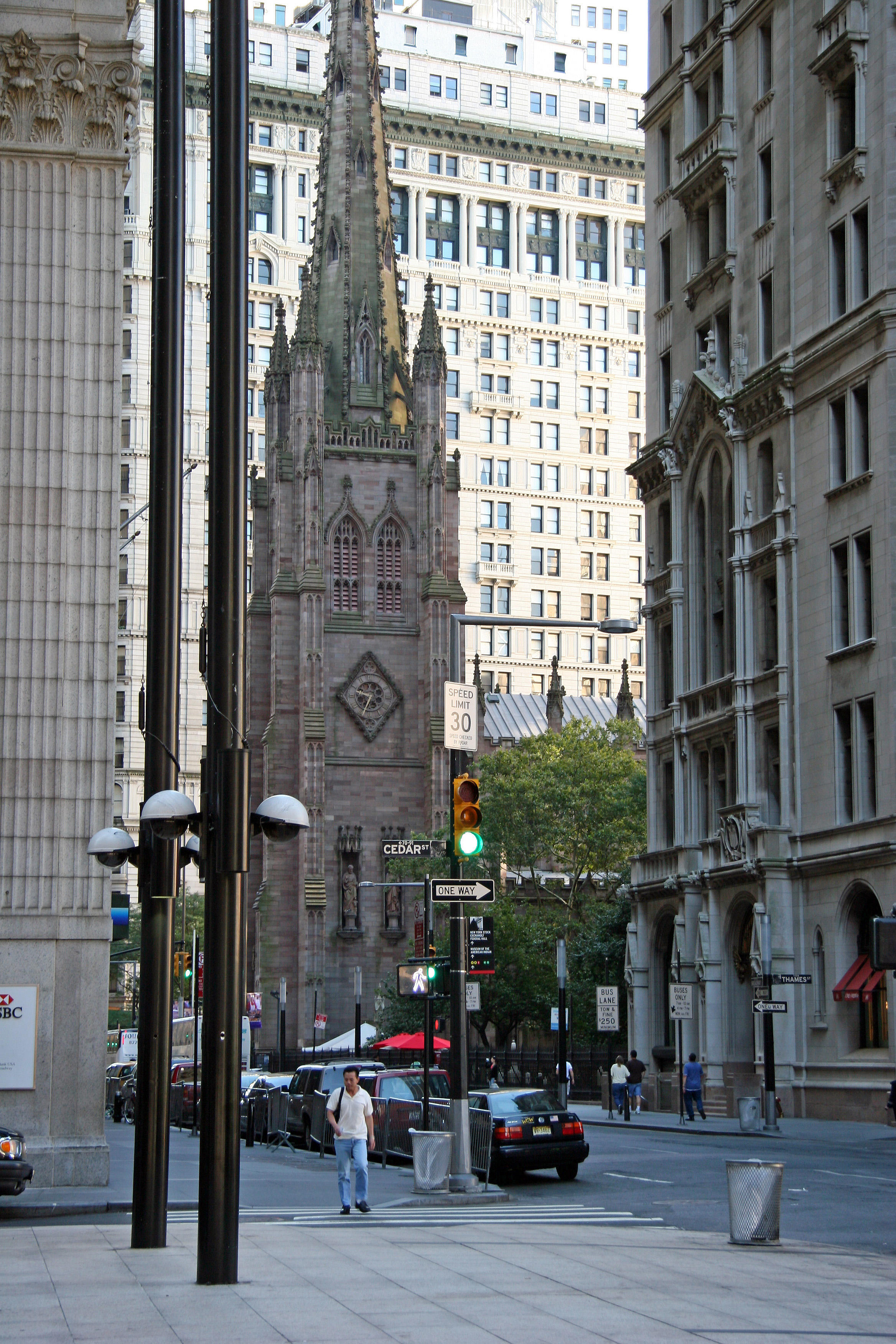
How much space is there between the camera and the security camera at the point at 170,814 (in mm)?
13594

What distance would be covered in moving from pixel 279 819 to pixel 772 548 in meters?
36.7

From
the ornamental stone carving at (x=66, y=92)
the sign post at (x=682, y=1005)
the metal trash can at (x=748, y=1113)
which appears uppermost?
the ornamental stone carving at (x=66, y=92)

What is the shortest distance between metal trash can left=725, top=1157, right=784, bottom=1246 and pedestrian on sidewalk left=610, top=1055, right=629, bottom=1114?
3158 cm

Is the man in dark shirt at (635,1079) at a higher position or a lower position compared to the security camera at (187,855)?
lower

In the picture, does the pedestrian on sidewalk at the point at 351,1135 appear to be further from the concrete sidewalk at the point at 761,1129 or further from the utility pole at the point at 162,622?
the concrete sidewalk at the point at 761,1129

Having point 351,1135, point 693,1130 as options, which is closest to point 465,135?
point 693,1130

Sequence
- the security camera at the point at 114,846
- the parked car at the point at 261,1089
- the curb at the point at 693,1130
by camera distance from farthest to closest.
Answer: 1. the parked car at the point at 261,1089
2. the curb at the point at 693,1130
3. the security camera at the point at 114,846

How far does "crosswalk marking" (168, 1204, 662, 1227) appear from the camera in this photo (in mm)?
19375

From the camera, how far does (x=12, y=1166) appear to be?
1852 cm

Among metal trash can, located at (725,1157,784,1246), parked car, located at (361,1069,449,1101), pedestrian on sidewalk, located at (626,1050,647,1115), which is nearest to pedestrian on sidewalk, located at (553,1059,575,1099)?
pedestrian on sidewalk, located at (626,1050,647,1115)

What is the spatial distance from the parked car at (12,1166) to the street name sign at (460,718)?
24.2ft

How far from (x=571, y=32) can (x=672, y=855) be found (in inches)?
5552

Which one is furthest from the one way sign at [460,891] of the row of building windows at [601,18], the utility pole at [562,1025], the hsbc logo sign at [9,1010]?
the row of building windows at [601,18]

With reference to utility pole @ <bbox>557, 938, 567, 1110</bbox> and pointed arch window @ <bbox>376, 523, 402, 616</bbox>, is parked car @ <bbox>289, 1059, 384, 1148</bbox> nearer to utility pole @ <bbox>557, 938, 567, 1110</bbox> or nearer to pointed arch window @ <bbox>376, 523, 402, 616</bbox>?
utility pole @ <bbox>557, 938, 567, 1110</bbox>
